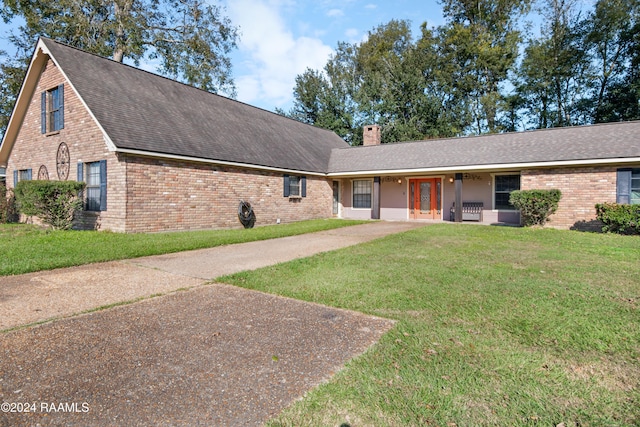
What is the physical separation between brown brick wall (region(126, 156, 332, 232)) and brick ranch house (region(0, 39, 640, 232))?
0.04 meters

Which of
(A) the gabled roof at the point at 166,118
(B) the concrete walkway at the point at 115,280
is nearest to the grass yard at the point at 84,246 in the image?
(B) the concrete walkway at the point at 115,280

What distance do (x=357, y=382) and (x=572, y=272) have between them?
5.19 metres

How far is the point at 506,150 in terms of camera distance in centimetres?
1515

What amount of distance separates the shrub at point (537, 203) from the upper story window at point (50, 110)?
1729 centimetres

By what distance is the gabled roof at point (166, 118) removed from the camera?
11.0 m

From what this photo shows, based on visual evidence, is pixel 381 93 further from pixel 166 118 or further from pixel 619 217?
pixel 619 217

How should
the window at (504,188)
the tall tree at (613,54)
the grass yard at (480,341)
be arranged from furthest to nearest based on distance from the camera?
1. the tall tree at (613,54)
2. the window at (504,188)
3. the grass yard at (480,341)

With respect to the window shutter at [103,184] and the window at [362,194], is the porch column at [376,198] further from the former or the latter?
the window shutter at [103,184]

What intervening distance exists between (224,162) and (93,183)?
14.2 feet

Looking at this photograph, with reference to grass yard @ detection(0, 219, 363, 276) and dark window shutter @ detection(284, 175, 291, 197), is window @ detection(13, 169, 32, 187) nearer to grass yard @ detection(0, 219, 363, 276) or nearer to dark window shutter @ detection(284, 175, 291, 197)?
grass yard @ detection(0, 219, 363, 276)

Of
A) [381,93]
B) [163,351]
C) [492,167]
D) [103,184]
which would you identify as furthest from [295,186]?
[381,93]

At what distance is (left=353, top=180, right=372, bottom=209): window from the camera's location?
19.4 meters

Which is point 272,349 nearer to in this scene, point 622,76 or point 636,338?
point 636,338

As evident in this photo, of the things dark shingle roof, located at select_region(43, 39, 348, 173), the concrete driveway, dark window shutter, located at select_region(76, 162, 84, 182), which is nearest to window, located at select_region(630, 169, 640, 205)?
dark shingle roof, located at select_region(43, 39, 348, 173)
